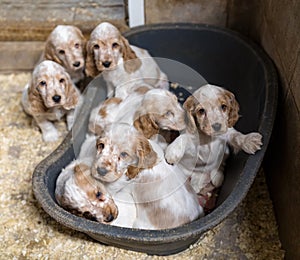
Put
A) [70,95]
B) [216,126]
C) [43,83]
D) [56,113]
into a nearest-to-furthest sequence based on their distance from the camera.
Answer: [216,126], [43,83], [70,95], [56,113]

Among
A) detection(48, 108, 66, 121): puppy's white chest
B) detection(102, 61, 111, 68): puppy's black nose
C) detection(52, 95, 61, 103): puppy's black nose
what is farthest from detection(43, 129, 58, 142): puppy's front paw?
detection(102, 61, 111, 68): puppy's black nose

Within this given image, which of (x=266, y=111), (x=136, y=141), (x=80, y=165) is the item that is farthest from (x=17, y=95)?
(x=266, y=111)

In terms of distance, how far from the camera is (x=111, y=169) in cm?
184

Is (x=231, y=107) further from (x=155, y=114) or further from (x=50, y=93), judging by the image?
(x=50, y=93)

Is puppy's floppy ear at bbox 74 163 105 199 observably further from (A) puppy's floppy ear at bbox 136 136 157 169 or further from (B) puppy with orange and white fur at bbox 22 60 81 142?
(B) puppy with orange and white fur at bbox 22 60 81 142

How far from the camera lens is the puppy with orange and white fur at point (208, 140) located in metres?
1.95

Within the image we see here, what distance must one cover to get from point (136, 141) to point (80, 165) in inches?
10.9

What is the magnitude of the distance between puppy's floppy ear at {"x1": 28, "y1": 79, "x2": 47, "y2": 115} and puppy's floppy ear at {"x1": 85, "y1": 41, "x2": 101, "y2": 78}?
30 cm

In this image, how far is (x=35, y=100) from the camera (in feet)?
7.84

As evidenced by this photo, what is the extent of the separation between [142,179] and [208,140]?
1.26ft

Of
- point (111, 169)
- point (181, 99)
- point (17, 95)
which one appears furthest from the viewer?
point (17, 95)

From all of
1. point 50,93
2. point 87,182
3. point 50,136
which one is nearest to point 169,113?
point 87,182

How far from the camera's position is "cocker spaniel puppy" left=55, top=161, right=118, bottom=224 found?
1.86m

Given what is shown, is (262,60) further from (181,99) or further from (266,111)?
(181,99)
